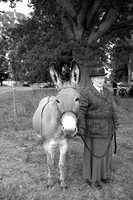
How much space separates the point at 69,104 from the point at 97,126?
875 millimetres

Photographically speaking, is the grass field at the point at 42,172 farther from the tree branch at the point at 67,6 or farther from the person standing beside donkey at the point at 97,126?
the tree branch at the point at 67,6

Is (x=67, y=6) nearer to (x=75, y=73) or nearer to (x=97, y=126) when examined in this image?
(x=75, y=73)

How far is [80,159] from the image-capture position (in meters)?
4.58

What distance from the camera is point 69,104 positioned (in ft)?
8.09

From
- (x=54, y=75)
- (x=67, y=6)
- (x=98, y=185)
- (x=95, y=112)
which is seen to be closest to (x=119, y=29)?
(x=67, y=6)

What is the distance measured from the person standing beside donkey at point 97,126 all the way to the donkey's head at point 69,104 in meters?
0.38

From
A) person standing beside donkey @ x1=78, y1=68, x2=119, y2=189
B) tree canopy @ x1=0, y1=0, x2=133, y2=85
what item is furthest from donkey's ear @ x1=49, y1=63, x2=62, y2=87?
tree canopy @ x1=0, y1=0, x2=133, y2=85

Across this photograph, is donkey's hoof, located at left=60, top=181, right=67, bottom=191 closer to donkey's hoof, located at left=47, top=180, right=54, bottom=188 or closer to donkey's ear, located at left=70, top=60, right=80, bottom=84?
donkey's hoof, located at left=47, top=180, right=54, bottom=188

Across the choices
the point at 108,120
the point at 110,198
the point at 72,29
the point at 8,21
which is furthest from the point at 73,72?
the point at 8,21

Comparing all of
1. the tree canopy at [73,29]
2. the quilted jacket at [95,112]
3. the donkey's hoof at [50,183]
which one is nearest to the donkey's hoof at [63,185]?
the donkey's hoof at [50,183]

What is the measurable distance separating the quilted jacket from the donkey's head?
34 cm

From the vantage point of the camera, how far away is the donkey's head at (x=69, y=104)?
238 centimetres

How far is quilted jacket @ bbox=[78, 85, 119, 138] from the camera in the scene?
2998 millimetres

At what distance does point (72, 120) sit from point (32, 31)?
1351 cm
